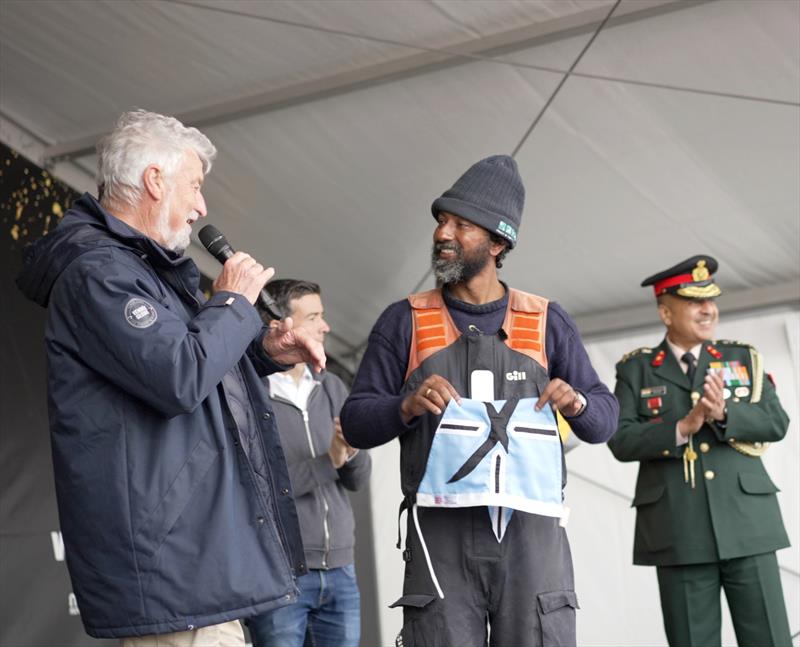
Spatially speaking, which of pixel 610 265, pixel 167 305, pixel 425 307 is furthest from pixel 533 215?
pixel 167 305

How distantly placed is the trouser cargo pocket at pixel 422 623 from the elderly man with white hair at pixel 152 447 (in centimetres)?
31

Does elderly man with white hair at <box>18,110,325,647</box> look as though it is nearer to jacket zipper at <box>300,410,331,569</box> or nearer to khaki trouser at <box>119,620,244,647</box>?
khaki trouser at <box>119,620,244,647</box>

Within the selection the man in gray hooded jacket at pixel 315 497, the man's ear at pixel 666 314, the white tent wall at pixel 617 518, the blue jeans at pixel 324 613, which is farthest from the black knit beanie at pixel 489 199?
the white tent wall at pixel 617 518

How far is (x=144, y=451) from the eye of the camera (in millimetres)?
2010

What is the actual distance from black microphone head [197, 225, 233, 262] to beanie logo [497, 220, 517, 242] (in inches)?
26.2

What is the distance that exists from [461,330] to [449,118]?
219cm

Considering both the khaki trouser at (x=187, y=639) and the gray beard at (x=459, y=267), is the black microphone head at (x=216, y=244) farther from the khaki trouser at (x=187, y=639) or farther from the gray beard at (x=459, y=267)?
the khaki trouser at (x=187, y=639)

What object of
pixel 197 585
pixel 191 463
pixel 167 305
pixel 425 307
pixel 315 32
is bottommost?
pixel 197 585

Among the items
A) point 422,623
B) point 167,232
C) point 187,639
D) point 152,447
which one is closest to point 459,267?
point 167,232

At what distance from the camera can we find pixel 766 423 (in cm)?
377

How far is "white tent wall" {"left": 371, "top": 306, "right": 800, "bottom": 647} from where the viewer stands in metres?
5.26

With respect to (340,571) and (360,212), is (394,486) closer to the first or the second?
(360,212)

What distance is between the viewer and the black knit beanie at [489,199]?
2.65 meters

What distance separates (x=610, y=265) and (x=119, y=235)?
11.8 feet
